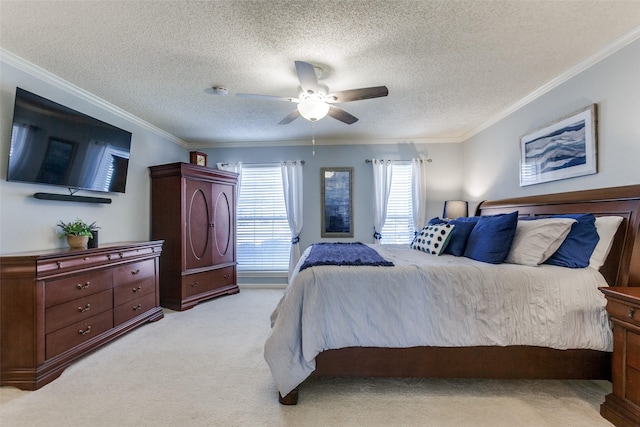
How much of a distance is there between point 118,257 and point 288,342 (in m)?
2.14

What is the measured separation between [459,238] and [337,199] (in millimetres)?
2325

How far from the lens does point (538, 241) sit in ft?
7.00

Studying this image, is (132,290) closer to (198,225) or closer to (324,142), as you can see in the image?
(198,225)

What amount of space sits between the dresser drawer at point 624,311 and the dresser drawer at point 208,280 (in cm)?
419

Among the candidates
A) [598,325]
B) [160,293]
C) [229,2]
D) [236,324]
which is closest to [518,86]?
[598,325]

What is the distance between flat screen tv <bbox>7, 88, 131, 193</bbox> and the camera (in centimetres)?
223

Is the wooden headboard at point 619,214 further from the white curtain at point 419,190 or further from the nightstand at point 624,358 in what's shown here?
the white curtain at point 419,190

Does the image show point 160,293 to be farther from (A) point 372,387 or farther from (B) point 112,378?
(A) point 372,387

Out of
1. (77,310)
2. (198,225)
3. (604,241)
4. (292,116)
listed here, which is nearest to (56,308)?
(77,310)

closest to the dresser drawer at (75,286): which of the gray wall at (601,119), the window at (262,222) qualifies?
the window at (262,222)

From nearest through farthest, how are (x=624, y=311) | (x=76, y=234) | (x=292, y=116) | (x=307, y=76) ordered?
(x=624, y=311), (x=307, y=76), (x=76, y=234), (x=292, y=116)

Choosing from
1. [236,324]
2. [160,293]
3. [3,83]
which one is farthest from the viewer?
[160,293]

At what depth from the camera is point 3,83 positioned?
7.29 feet

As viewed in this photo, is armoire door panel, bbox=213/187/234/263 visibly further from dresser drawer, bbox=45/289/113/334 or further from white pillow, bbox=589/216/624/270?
white pillow, bbox=589/216/624/270
